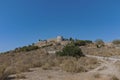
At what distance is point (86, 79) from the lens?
16.0m

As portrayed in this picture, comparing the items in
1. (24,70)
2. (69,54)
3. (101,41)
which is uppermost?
(101,41)

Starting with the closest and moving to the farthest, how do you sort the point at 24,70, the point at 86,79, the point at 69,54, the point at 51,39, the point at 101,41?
the point at 86,79 → the point at 24,70 → the point at 69,54 → the point at 101,41 → the point at 51,39

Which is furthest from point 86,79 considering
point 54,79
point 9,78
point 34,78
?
point 9,78

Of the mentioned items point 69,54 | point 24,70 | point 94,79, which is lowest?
point 94,79

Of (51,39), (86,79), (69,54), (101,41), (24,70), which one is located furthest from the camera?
(51,39)

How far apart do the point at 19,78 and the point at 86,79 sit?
4.39m

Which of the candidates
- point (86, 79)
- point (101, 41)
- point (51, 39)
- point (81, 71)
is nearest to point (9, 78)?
point (86, 79)

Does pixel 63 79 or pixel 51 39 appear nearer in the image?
pixel 63 79

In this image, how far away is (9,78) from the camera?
16.2m

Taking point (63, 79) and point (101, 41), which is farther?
point (101, 41)

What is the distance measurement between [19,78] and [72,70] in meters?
5.43

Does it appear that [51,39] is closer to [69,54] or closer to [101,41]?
[101,41]

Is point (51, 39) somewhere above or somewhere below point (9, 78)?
above

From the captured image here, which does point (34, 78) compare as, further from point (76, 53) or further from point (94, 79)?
point (76, 53)
